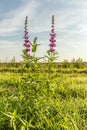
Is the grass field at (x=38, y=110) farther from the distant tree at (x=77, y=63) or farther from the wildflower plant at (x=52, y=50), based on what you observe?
the distant tree at (x=77, y=63)

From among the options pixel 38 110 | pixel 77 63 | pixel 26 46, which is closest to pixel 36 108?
pixel 38 110

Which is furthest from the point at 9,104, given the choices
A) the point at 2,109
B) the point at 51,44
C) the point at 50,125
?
the point at 51,44

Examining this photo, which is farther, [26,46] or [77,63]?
[77,63]

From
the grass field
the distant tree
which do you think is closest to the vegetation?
the grass field

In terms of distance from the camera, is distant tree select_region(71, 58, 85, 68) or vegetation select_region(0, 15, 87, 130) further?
distant tree select_region(71, 58, 85, 68)

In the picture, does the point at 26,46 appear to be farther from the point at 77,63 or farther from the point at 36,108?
the point at 77,63

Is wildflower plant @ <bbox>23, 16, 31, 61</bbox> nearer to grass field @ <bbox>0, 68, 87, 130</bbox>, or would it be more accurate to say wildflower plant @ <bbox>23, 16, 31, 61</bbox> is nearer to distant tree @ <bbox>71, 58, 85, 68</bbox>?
grass field @ <bbox>0, 68, 87, 130</bbox>

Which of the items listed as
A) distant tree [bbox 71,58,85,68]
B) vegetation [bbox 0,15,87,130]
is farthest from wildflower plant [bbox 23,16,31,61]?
distant tree [bbox 71,58,85,68]

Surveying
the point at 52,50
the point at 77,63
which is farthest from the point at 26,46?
the point at 77,63

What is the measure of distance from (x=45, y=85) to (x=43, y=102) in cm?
56

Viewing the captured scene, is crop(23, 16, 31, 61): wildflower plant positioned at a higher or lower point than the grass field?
higher

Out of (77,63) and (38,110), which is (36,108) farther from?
(77,63)

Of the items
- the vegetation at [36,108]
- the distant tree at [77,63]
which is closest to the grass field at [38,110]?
the vegetation at [36,108]

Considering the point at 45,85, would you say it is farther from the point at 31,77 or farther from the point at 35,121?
the point at 35,121
